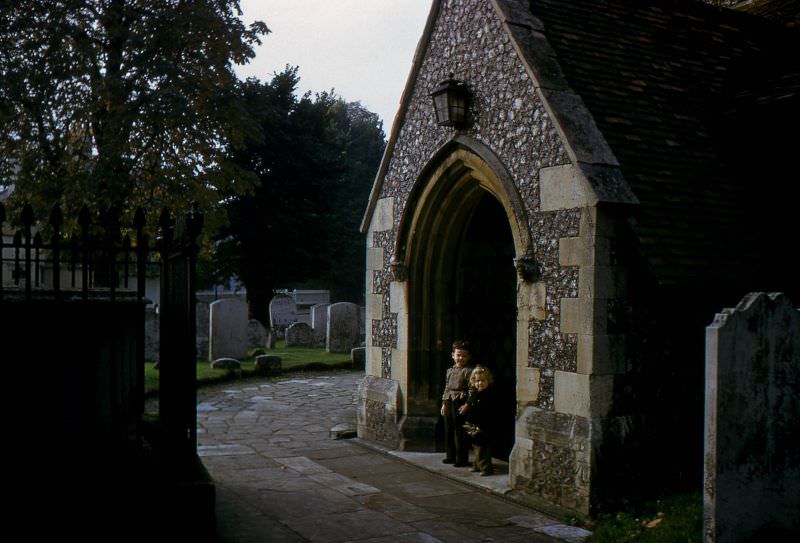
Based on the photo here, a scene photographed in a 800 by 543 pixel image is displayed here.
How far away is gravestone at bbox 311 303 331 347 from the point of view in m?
20.2

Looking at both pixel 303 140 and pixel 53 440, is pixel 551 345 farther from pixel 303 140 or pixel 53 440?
pixel 303 140

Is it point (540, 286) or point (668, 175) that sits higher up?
point (668, 175)

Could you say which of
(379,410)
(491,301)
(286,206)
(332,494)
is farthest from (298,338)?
(332,494)

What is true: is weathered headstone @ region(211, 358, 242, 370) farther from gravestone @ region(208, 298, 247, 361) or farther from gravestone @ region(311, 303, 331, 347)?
gravestone @ region(311, 303, 331, 347)

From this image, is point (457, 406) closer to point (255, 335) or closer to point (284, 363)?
point (284, 363)

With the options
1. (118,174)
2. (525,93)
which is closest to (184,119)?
(118,174)

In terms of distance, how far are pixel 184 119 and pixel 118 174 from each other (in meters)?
1.67

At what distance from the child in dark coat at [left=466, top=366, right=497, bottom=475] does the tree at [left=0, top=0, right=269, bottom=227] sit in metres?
8.87

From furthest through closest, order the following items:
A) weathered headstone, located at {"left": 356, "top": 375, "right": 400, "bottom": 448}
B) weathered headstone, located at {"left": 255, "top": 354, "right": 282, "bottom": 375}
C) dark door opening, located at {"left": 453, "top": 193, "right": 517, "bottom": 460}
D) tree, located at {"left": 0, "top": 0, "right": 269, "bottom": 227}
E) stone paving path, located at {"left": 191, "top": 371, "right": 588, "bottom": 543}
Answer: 1. weathered headstone, located at {"left": 255, "top": 354, "right": 282, "bottom": 375}
2. tree, located at {"left": 0, "top": 0, "right": 269, "bottom": 227}
3. dark door opening, located at {"left": 453, "top": 193, "right": 517, "bottom": 460}
4. weathered headstone, located at {"left": 356, "top": 375, "right": 400, "bottom": 448}
5. stone paving path, located at {"left": 191, "top": 371, "right": 588, "bottom": 543}

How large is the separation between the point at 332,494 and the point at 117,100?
1008 cm

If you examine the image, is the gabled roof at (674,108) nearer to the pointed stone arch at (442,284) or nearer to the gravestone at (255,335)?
the pointed stone arch at (442,284)

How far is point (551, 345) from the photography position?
6504 millimetres

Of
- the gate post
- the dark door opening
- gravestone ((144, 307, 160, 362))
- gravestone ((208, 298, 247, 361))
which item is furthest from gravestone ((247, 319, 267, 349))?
the gate post

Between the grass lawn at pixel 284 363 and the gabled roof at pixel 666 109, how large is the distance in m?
7.75
